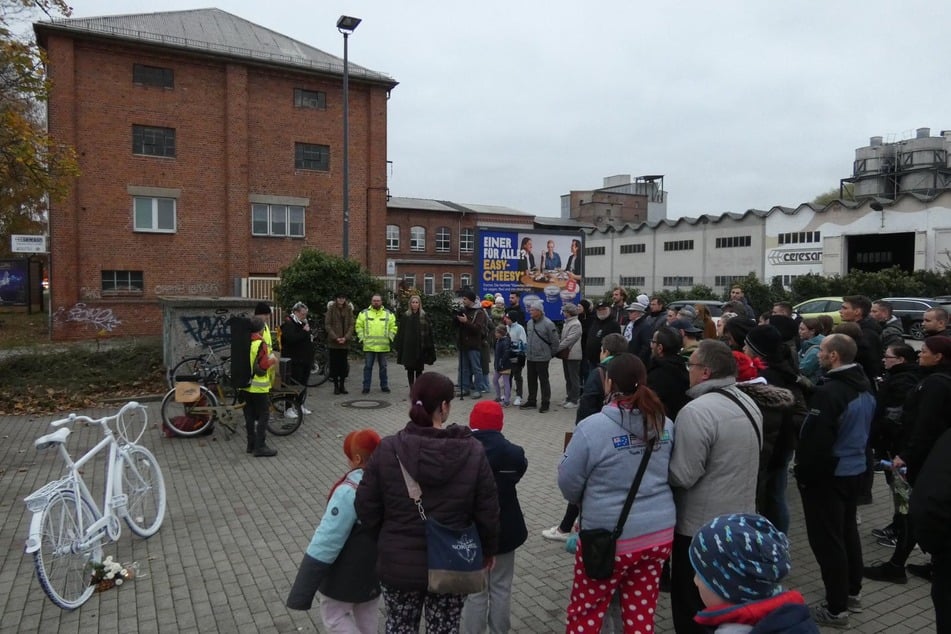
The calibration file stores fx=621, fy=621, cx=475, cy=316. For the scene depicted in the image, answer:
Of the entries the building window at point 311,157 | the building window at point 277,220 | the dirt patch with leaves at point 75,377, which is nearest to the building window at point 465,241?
the building window at point 311,157

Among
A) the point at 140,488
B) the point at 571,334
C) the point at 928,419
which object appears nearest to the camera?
the point at 928,419

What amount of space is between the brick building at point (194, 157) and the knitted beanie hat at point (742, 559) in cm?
2590

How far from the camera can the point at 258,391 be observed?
7.92 metres

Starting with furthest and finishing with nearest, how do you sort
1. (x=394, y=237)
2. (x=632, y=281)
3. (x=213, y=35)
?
1. (x=632, y=281)
2. (x=394, y=237)
3. (x=213, y=35)

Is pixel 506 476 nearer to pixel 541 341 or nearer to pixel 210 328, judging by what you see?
pixel 541 341

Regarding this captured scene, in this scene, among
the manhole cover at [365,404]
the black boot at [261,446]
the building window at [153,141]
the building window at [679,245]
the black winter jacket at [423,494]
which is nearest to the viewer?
the black winter jacket at [423,494]

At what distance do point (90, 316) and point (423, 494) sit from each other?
25.6m

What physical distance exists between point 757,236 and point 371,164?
2985 cm

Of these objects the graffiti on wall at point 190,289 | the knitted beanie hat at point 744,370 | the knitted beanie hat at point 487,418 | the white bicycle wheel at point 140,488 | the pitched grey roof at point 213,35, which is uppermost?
the pitched grey roof at point 213,35

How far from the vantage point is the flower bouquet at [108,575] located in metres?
4.58

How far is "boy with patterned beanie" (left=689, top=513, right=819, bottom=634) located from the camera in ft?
5.80

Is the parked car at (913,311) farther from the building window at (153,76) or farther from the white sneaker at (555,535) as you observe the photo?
the building window at (153,76)

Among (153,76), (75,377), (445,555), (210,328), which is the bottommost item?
(75,377)

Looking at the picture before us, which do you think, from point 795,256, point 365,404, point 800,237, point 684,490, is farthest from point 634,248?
point 684,490
